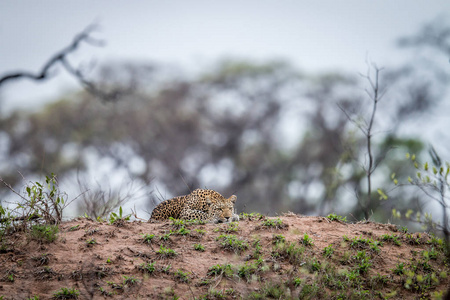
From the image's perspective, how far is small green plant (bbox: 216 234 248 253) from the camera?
25.3 ft

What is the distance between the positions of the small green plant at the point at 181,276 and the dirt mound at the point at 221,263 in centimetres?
2

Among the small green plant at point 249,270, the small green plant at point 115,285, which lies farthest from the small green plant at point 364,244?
the small green plant at point 115,285

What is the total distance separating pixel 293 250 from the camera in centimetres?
749

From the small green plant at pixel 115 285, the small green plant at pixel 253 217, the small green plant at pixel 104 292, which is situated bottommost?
the small green plant at pixel 104 292

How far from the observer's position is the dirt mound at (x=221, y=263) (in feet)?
22.1

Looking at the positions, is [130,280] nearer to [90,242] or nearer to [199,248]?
[90,242]

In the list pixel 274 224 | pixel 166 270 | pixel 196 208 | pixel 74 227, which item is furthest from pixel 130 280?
pixel 196 208

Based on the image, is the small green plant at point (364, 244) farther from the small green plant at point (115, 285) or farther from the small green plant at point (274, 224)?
the small green plant at point (115, 285)

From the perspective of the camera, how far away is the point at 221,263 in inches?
292

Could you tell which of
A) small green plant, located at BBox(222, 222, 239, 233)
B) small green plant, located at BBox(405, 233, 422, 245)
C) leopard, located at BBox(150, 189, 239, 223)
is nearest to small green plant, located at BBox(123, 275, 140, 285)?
small green plant, located at BBox(222, 222, 239, 233)

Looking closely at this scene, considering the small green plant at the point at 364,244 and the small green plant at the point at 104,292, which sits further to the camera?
the small green plant at the point at 364,244

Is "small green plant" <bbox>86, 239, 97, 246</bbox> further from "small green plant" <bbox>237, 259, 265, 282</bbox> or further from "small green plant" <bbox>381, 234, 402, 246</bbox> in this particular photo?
"small green plant" <bbox>381, 234, 402, 246</bbox>

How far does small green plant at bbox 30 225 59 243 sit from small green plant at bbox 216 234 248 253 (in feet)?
8.10

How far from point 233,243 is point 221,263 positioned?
1.50ft
